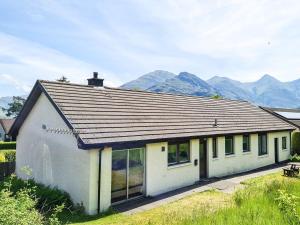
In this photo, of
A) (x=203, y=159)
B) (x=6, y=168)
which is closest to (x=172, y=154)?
(x=203, y=159)

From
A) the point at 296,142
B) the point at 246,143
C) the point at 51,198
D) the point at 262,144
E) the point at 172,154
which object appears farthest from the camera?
the point at 296,142

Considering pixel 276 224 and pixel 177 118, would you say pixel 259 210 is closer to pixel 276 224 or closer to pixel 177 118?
pixel 276 224

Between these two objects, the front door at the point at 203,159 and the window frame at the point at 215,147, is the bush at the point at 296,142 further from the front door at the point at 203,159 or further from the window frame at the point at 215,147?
the front door at the point at 203,159

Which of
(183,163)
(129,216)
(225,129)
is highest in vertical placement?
(225,129)

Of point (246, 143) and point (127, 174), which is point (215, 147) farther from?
point (127, 174)

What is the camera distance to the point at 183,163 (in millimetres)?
18000

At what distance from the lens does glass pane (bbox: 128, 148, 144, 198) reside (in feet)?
49.1

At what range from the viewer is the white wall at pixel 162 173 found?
15.6 meters

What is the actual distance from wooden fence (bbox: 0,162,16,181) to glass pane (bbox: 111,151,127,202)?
10.3 metres

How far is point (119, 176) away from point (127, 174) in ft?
1.56

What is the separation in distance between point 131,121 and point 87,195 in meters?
5.05

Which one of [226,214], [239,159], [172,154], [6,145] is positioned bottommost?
[6,145]

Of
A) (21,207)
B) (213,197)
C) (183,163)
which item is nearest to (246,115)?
(183,163)

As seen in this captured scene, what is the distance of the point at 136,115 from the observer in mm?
17594
